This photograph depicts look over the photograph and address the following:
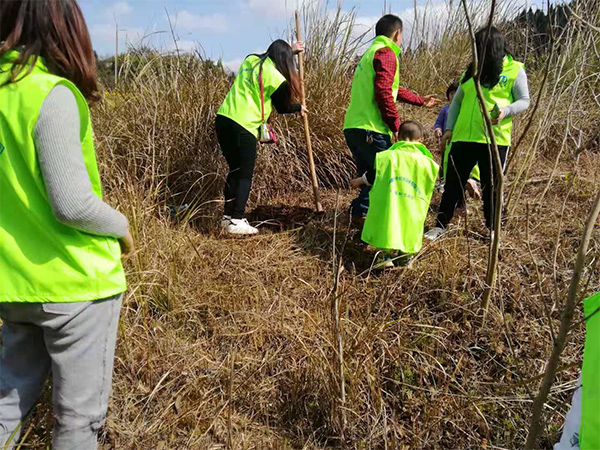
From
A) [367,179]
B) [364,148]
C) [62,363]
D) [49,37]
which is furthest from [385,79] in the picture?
[62,363]

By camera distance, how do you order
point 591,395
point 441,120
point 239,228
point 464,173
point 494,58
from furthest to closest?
point 441,120 → point 239,228 → point 464,173 → point 494,58 → point 591,395

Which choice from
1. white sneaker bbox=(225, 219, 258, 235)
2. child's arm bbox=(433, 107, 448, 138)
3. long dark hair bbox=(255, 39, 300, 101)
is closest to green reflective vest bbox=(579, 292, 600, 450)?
white sneaker bbox=(225, 219, 258, 235)

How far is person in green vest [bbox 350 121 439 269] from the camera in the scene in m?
2.72

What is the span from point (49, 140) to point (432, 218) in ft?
10.1

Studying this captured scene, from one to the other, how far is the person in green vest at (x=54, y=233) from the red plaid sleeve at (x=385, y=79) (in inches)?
91.3

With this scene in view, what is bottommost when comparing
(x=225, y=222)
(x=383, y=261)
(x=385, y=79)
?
(x=383, y=261)

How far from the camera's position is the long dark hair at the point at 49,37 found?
1057 mm

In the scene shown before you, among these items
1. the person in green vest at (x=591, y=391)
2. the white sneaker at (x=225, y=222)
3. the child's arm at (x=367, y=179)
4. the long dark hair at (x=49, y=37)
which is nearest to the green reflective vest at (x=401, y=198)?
the child's arm at (x=367, y=179)

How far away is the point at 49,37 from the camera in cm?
110

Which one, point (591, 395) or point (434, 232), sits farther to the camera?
point (434, 232)

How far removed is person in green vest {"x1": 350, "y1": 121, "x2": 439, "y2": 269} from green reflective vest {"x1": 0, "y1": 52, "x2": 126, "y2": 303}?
182 cm

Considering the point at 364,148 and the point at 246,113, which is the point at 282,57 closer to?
the point at 246,113

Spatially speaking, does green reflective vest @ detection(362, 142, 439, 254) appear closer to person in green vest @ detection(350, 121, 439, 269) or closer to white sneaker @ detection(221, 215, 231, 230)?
person in green vest @ detection(350, 121, 439, 269)

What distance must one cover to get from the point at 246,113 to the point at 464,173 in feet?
5.14
